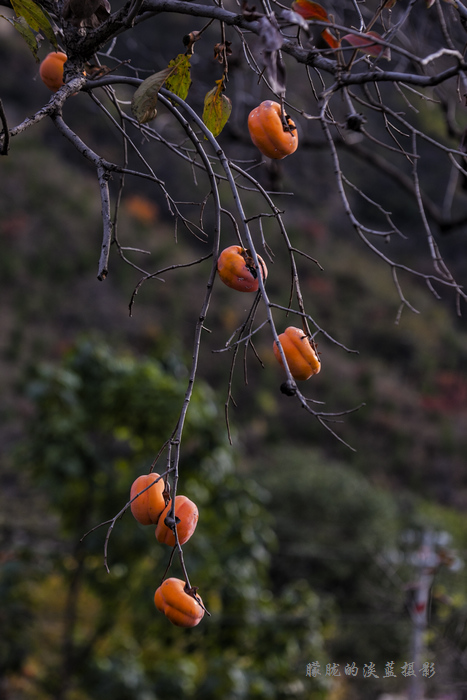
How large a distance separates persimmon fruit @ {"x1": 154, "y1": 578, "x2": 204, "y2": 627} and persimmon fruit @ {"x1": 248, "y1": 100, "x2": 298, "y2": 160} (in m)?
0.56

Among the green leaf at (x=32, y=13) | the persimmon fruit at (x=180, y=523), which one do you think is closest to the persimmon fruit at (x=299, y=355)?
the persimmon fruit at (x=180, y=523)

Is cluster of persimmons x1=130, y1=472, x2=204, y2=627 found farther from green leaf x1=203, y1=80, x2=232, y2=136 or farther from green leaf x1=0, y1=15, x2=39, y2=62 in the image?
green leaf x1=0, y1=15, x2=39, y2=62

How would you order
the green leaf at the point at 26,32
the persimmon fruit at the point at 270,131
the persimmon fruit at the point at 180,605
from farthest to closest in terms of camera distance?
the green leaf at the point at 26,32 < the persimmon fruit at the point at 270,131 < the persimmon fruit at the point at 180,605

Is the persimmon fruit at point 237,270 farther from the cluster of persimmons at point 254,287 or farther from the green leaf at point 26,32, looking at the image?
the green leaf at point 26,32

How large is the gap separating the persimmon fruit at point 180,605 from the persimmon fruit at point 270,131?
0.56m

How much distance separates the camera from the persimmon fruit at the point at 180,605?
2.56 ft

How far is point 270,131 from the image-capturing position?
0.88m

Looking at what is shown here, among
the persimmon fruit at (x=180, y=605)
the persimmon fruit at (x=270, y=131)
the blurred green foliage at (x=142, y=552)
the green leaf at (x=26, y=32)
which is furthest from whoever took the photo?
the blurred green foliage at (x=142, y=552)

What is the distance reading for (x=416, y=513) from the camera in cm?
720

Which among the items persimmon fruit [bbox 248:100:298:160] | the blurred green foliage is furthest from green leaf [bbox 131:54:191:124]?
the blurred green foliage

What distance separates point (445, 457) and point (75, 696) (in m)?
8.25

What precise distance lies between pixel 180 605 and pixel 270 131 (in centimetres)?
60

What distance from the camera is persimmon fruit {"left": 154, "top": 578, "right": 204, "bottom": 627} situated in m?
0.78

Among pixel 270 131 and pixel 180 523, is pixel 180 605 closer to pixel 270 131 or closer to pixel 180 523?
pixel 180 523
